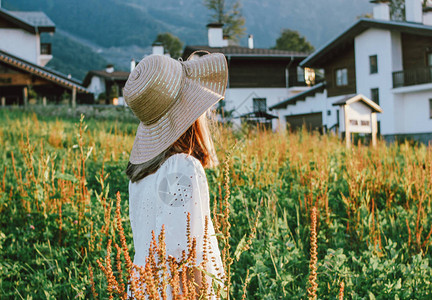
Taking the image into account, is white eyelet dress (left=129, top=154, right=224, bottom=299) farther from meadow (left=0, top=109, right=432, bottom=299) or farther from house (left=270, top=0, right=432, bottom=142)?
house (left=270, top=0, right=432, bottom=142)

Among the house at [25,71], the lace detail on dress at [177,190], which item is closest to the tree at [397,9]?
the house at [25,71]

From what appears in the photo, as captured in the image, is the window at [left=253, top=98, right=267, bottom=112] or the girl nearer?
the girl

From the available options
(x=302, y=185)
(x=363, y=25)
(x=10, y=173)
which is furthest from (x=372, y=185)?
(x=363, y=25)

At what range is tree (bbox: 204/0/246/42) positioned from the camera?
205 feet

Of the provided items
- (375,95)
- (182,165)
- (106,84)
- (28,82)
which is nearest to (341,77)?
(375,95)

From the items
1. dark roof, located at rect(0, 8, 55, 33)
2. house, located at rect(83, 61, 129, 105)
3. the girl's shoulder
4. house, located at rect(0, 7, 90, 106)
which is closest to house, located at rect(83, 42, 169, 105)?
house, located at rect(83, 61, 129, 105)

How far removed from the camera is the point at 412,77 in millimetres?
25375

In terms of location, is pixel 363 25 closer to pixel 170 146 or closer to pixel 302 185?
pixel 302 185

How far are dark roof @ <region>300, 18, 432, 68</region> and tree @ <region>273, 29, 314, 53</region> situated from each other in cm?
3183

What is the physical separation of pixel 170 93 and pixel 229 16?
63650 mm

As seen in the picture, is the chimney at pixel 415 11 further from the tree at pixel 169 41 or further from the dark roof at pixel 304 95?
the tree at pixel 169 41

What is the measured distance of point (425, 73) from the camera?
81.3ft

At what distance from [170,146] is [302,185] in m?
3.68

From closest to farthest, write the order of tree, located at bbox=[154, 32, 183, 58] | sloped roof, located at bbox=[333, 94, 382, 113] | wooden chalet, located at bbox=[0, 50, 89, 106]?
1. sloped roof, located at bbox=[333, 94, 382, 113]
2. wooden chalet, located at bbox=[0, 50, 89, 106]
3. tree, located at bbox=[154, 32, 183, 58]
